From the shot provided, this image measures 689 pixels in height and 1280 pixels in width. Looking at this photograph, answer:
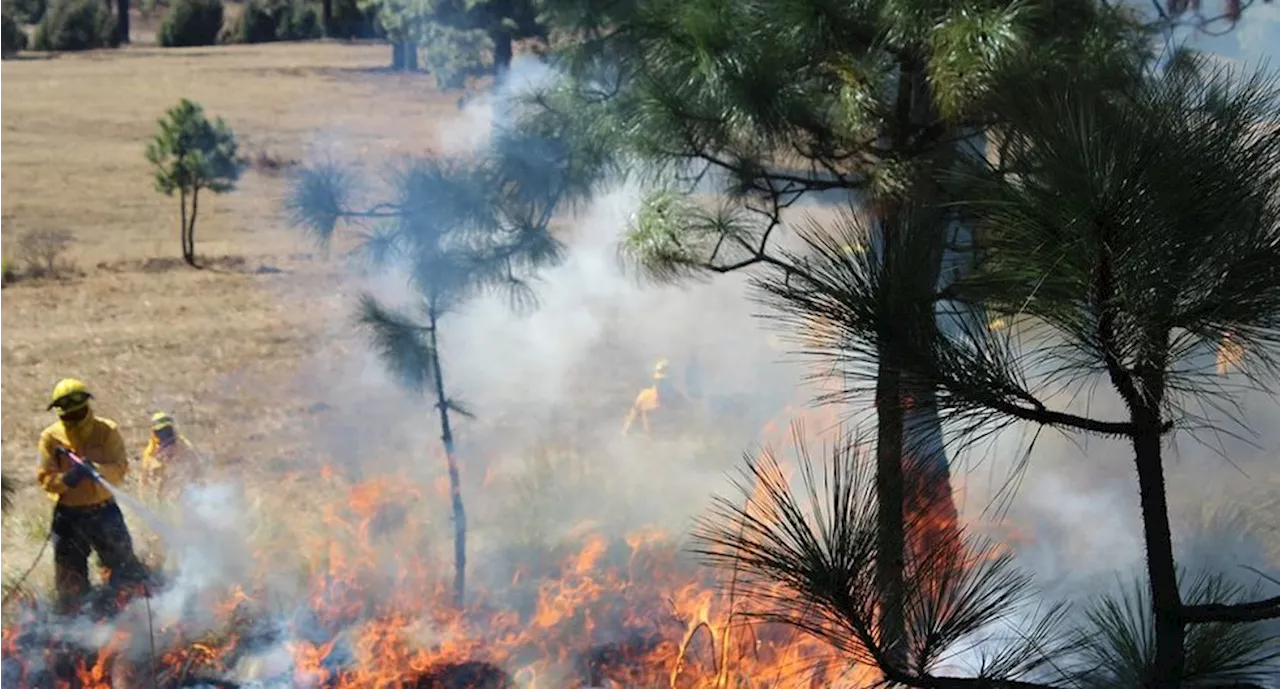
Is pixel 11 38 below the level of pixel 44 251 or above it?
above

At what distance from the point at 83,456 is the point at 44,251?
34.6 inches

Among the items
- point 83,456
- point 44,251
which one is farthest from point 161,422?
point 44,251

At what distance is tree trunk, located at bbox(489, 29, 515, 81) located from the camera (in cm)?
458

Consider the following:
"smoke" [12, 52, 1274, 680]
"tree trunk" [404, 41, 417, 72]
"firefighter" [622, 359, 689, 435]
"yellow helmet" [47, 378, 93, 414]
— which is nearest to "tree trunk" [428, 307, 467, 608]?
"smoke" [12, 52, 1274, 680]

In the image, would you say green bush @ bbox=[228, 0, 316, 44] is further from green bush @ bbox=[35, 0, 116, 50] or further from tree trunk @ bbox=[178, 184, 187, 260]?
tree trunk @ bbox=[178, 184, 187, 260]

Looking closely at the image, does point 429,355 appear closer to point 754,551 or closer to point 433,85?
point 433,85

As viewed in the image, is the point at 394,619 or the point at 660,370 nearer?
the point at 394,619

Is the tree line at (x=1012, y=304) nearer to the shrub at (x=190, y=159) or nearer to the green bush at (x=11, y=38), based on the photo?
the shrub at (x=190, y=159)

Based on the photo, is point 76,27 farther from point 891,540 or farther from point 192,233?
point 891,540

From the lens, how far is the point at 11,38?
4.64 metres

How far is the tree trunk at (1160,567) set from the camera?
62.0 inches

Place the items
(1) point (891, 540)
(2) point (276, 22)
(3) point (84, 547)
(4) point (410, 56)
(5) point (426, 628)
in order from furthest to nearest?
(2) point (276, 22), (4) point (410, 56), (5) point (426, 628), (3) point (84, 547), (1) point (891, 540)

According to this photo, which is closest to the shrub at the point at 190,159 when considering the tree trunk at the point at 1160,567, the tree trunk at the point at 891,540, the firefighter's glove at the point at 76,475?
the firefighter's glove at the point at 76,475

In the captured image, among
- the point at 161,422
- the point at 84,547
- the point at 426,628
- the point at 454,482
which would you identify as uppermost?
the point at 161,422
